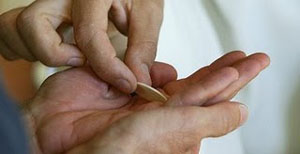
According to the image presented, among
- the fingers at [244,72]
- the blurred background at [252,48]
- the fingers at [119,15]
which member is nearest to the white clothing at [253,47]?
the blurred background at [252,48]

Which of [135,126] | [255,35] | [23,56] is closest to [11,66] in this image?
[23,56]

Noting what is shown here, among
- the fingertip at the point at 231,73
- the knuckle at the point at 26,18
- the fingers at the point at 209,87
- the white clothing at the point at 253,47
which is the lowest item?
the white clothing at the point at 253,47

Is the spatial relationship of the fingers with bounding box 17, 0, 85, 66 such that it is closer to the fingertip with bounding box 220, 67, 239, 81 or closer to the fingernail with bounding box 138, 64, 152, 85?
the fingernail with bounding box 138, 64, 152, 85

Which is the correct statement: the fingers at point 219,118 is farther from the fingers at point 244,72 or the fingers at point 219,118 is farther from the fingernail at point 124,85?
the fingernail at point 124,85

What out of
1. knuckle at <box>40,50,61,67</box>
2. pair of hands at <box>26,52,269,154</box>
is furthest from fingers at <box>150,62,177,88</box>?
knuckle at <box>40,50,61,67</box>

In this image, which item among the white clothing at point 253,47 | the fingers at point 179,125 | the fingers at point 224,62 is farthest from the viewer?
the white clothing at point 253,47

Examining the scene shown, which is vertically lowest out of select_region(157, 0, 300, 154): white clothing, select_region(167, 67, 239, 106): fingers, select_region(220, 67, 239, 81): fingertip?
select_region(157, 0, 300, 154): white clothing

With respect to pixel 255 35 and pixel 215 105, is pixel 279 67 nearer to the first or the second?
pixel 255 35
